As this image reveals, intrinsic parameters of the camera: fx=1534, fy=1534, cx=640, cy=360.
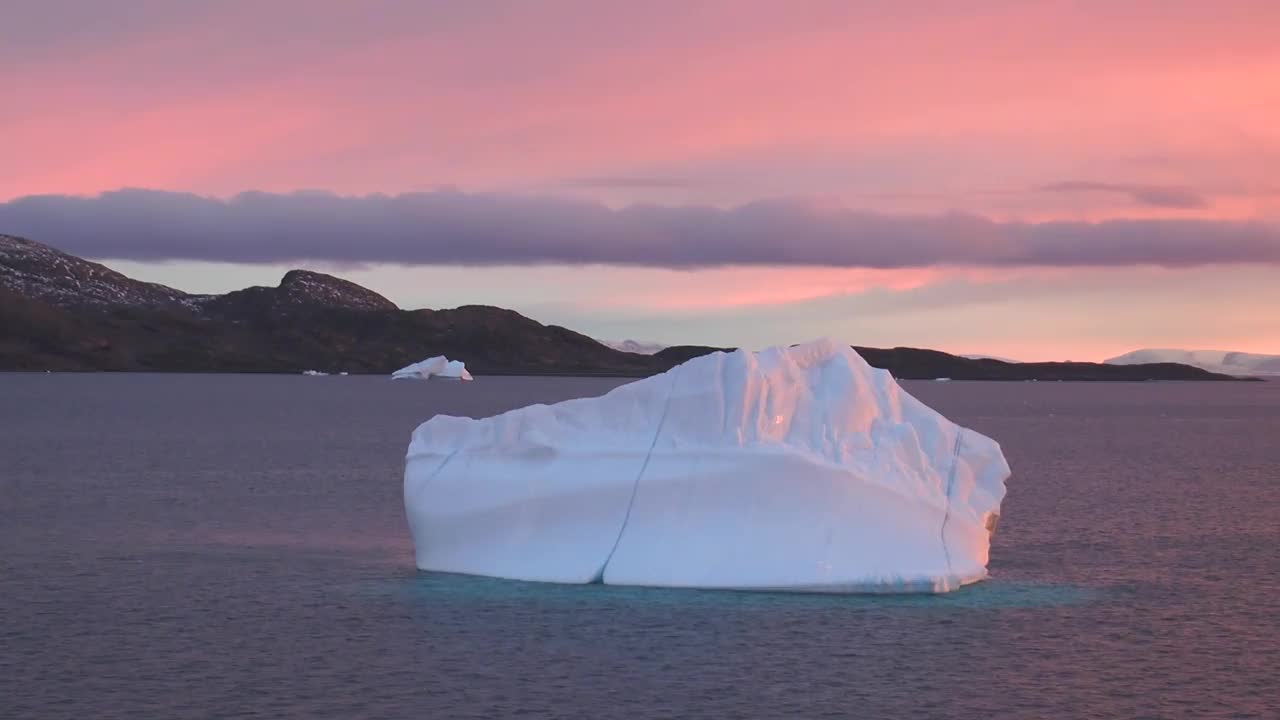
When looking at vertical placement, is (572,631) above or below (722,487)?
below

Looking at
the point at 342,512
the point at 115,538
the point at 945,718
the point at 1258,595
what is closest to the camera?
the point at 945,718

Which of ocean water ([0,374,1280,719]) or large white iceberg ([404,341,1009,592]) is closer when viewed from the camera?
ocean water ([0,374,1280,719])

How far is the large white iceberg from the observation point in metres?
24.0

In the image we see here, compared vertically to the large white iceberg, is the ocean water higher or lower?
lower

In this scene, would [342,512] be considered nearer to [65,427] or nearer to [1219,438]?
[65,427]

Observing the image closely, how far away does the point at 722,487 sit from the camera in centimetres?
2425

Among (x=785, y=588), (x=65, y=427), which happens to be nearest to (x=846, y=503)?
(x=785, y=588)

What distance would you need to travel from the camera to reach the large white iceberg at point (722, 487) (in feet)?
78.8

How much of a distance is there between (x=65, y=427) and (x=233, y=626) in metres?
65.5

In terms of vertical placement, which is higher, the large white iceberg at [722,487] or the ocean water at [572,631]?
the large white iceberg at [722,487]

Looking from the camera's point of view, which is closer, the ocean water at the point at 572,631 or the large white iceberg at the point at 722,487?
the ocean water at the point at 572,631

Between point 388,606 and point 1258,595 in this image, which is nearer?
point 388,606

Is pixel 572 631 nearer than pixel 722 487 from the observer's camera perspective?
Yes

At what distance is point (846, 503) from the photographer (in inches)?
940
